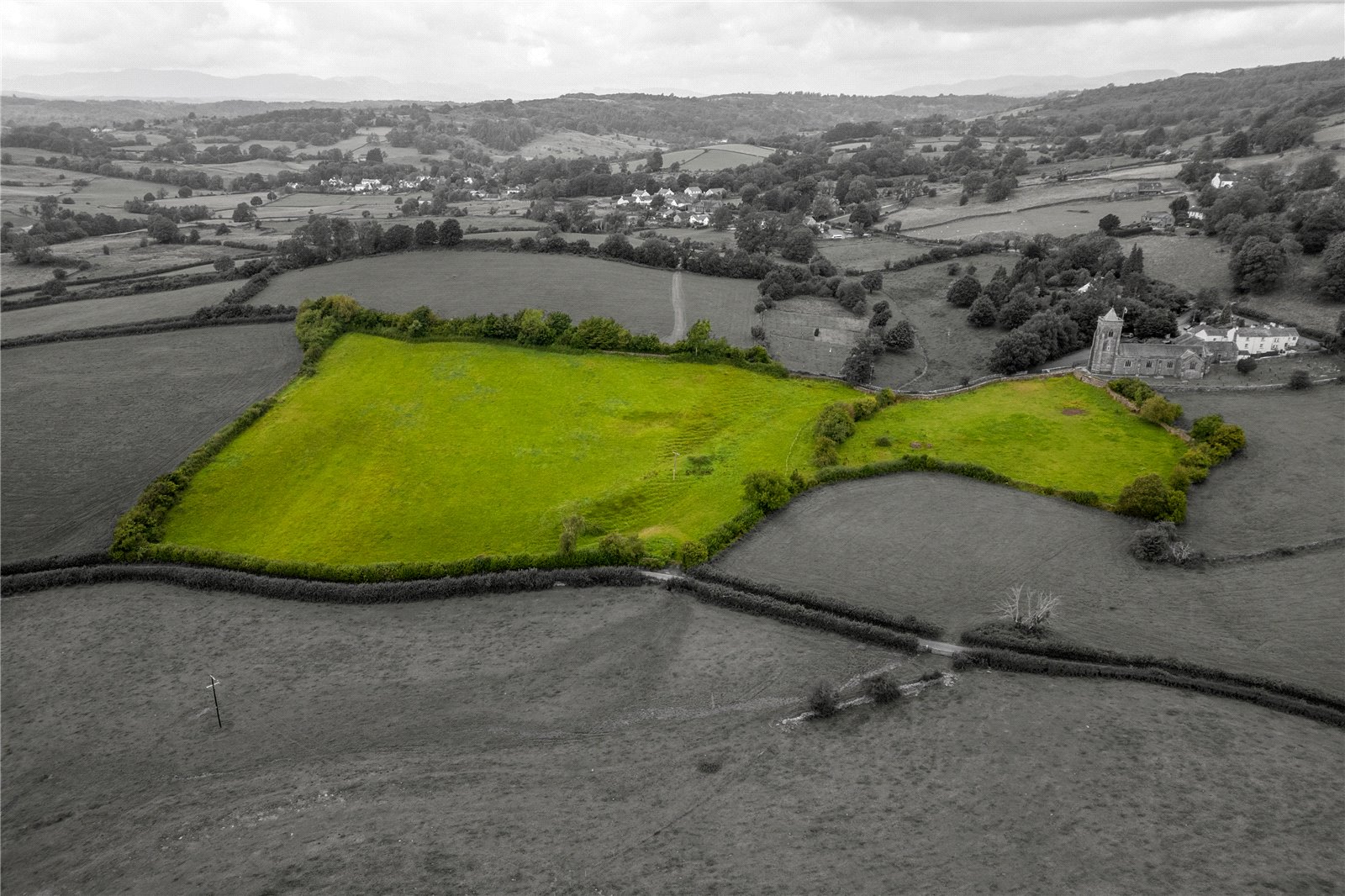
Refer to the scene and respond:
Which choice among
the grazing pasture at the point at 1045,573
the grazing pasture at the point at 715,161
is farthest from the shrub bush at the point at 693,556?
the grazing pasture at the point at 715,161

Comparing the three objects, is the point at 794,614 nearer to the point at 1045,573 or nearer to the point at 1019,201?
the point at 1045,573

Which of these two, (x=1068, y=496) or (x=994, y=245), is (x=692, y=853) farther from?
(x=994, y=245)

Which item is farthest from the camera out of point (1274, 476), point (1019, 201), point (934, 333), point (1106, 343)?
point (1019, 201)

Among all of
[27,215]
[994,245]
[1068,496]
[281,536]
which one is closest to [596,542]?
[281,536]

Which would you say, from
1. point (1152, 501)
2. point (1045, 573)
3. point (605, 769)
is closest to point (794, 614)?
point (605, 769)

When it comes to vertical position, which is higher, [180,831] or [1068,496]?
[1068,496]

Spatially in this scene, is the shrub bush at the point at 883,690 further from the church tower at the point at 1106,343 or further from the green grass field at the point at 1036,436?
the church tower at the point at 1106,343

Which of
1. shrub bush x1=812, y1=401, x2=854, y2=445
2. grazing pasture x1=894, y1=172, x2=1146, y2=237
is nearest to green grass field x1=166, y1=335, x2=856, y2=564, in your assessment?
shrub bush x1=812, y1=401, x2=854, y2=445
